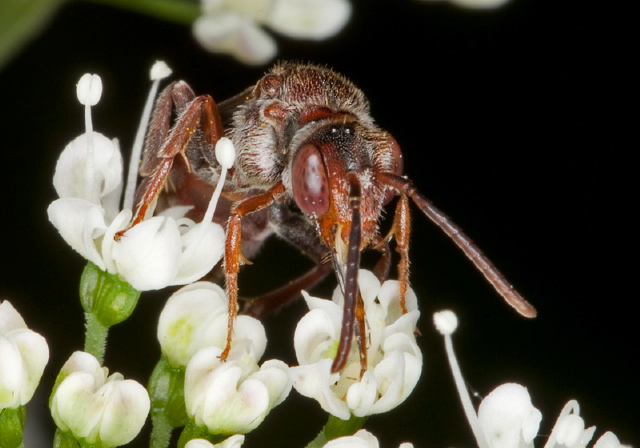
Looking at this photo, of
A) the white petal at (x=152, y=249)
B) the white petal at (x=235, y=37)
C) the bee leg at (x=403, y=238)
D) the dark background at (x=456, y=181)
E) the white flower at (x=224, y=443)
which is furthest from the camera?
the dark background at (x=456, y=181)

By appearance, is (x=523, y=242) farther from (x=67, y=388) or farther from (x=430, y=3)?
(x=67, y=388)

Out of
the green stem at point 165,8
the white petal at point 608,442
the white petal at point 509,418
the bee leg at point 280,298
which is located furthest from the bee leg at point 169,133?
the white petal at point 608,442

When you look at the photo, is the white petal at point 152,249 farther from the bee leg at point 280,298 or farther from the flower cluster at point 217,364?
the bee leg at point 280,298

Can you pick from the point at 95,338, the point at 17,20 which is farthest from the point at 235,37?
the point at 95,338

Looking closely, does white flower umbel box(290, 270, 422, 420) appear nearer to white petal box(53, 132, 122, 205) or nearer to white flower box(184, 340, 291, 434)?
white flower box(184, 340, 291, 434)

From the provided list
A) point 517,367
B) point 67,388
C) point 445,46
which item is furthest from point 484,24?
point 67,388

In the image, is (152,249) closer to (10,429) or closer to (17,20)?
(10,429)
